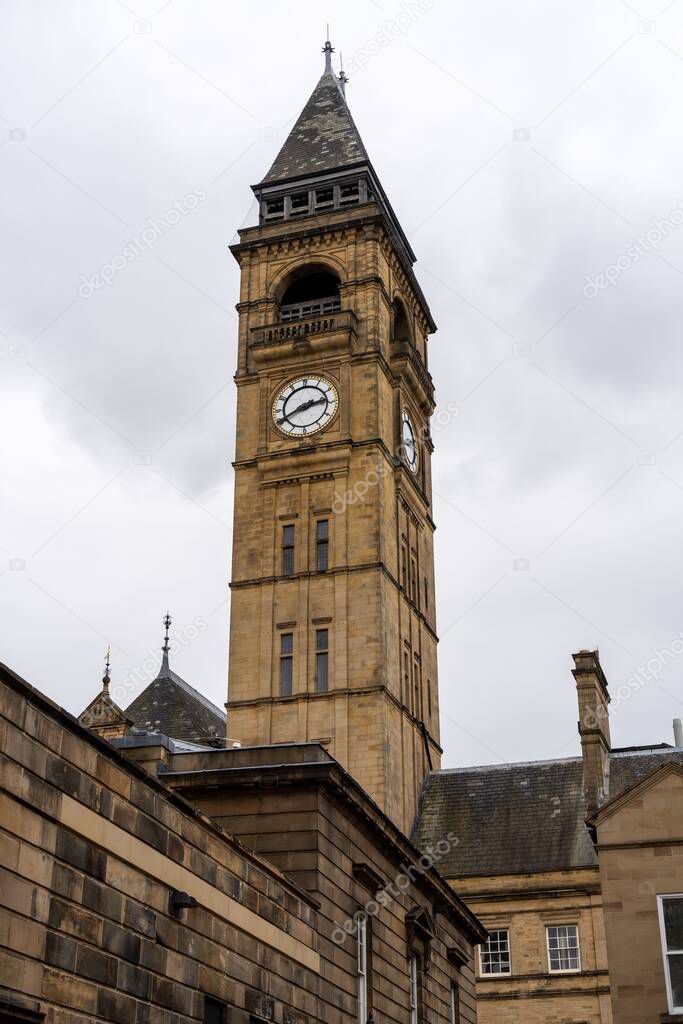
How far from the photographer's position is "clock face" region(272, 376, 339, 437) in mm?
56469

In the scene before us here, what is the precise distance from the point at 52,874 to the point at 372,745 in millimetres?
36037

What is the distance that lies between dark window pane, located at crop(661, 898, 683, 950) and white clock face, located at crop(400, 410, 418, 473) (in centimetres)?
3299

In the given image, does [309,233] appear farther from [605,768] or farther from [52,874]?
[52,874]

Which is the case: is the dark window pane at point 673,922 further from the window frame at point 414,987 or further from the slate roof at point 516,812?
the slate roof at point 516,812

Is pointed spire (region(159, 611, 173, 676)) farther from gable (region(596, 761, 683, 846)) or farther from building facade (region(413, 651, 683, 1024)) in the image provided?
gable (region(596, 761, 683, 846))

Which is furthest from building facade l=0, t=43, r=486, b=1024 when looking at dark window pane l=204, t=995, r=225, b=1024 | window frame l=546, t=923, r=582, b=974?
window frame l=546, t=923, r=582, b=974

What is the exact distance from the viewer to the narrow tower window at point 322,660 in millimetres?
52375

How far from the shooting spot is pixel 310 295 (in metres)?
63.1

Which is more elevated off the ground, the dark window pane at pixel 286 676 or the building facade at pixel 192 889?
the dark window pane at pixel 286 676

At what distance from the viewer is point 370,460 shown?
55.0 meters

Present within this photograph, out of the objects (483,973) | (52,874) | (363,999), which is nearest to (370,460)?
(483,973)

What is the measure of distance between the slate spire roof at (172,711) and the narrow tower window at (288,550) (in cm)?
876

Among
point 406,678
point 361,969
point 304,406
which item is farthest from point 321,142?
point 361,969

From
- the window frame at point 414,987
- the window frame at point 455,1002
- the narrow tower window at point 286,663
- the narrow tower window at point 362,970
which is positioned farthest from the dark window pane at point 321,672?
the narrow tower window at point 362,970
